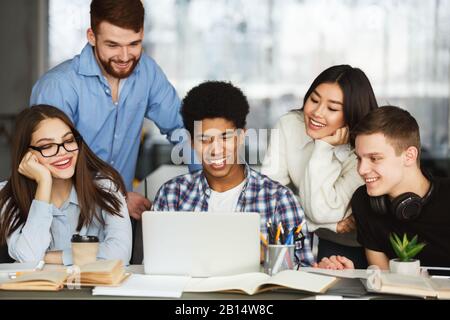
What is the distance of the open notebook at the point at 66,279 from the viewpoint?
204 centimetres

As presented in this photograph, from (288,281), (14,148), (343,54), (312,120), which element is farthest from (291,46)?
(288,281)

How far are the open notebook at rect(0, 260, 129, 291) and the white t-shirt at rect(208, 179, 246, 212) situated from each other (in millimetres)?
767

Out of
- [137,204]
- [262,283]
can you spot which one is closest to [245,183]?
[137,204]

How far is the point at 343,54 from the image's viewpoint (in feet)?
23.7

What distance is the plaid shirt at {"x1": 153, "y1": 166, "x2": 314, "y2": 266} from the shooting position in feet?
9.02

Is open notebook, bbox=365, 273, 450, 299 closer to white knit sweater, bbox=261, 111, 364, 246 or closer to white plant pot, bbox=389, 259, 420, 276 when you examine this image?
white plant pot, bbox=389, 259, 420, 276

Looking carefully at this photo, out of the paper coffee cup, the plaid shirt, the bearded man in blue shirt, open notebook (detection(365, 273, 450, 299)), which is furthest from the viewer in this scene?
the bearded man in blue shirt

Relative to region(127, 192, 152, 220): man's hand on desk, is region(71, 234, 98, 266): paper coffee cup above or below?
below

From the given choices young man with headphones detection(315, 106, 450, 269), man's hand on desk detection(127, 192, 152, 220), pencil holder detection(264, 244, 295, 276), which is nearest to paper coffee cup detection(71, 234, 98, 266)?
pencil holder detection(264, 244, 295, 276)

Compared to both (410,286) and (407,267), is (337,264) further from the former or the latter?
(410,286)

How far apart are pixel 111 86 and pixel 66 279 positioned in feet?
4.05

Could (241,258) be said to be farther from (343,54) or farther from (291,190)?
(343,54)

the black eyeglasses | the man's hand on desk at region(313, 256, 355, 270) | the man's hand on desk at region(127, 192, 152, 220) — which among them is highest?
the black eyeglasses

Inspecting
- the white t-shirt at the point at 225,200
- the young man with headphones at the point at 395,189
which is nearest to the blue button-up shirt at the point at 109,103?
the white t-shirt at the point at 225,200
